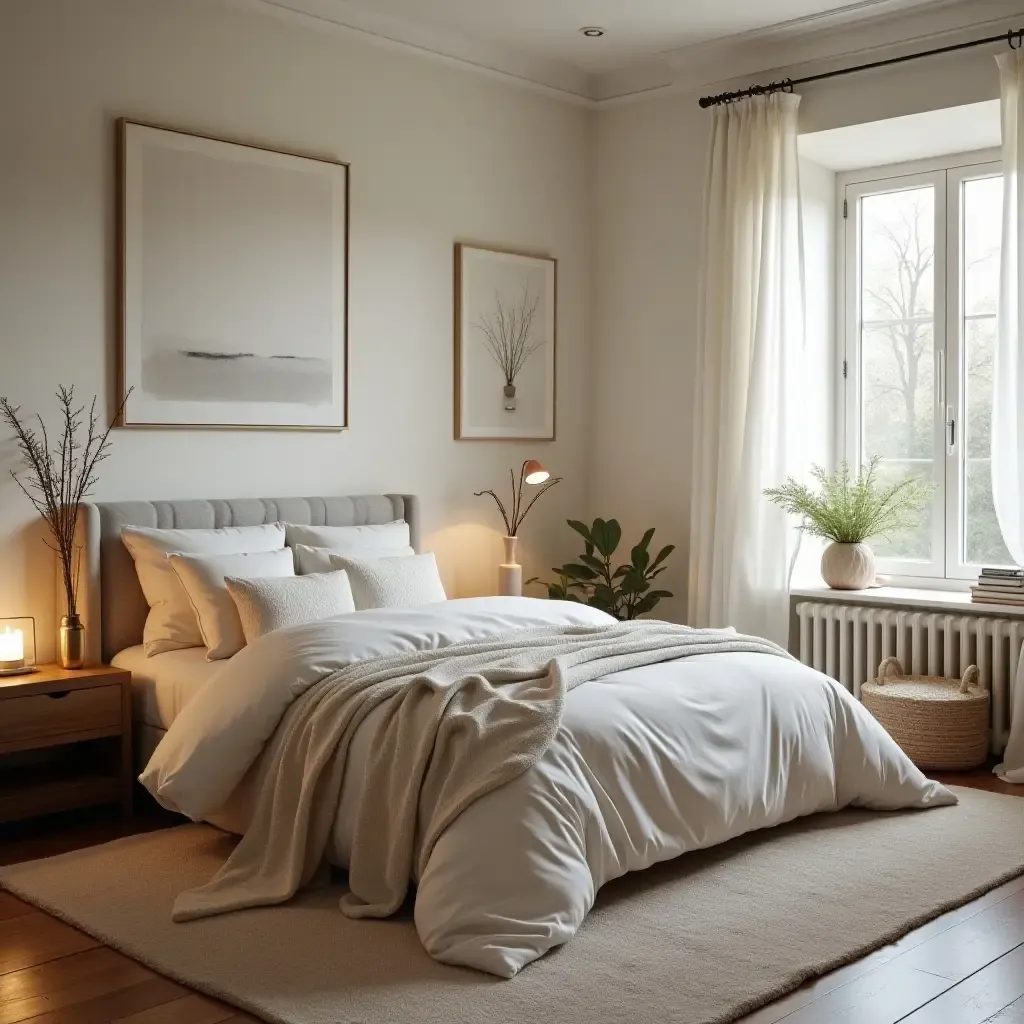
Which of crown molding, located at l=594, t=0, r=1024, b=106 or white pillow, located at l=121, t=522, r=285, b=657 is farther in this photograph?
crown molding, located at l=594, t=0, r=1024, b=106

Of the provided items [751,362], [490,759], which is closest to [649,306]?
[751,362]

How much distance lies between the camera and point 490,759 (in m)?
3.18

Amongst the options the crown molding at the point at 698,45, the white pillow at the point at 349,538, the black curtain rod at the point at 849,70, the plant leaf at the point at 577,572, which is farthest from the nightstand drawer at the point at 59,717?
the black curtain rod at the point at 849,70

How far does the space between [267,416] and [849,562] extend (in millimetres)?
2496

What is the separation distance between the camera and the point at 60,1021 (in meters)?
2.70

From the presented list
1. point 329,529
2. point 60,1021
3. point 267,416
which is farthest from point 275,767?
point 267,416

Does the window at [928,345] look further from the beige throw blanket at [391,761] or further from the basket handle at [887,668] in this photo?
the beige throw blanket at [391,761]

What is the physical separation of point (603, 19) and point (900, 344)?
1.92m

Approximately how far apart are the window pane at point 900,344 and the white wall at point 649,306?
239 mm

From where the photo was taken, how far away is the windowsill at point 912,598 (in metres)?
5.04

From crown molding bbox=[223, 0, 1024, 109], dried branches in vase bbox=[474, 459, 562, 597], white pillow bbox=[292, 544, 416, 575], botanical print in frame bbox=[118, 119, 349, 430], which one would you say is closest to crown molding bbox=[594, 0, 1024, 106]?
crown molding bbox=[223, 0, 1024, 109]

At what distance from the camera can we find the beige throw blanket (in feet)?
10.5

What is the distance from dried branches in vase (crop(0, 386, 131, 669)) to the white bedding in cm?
20

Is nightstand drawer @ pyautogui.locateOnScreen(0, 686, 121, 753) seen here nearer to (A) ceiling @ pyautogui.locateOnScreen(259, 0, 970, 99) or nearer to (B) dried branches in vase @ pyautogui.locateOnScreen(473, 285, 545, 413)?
(B) dried branches in vase @ pyautogui.locateOnScreen(473, 285, 545, 413)
